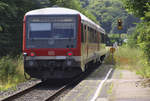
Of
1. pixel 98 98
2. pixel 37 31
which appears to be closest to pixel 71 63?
pixel 37 31

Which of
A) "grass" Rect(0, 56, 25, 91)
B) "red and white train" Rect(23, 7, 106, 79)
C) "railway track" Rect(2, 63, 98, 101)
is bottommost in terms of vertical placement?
"railway track" Rect(2, 63, 98, 101)

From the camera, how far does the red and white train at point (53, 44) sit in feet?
49.8

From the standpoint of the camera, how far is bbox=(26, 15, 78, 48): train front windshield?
1533cm

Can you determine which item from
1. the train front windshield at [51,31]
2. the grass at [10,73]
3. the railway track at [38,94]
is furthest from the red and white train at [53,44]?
the grass at [10,73]

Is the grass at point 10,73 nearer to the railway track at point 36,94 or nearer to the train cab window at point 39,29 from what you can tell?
the railway track at point 36,94

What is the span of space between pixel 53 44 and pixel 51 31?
1.94ft

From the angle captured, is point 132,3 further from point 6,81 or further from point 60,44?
point 6,81

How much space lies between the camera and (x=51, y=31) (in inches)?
608

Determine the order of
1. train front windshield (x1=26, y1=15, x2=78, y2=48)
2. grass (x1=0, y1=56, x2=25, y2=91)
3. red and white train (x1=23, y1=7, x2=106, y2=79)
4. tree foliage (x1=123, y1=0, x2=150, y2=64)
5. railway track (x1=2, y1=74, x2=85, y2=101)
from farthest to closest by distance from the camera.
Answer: grass (x1=0, y1=56, x2=25, y2=91), train front windshield (x1=26, y1=15, x2=78, y2=48), red and white train (x1=23, y1=7, x2=106, y2=79), tree foliage (x1=123, y1=0, x2=150, y2=64), railway track (x1=2, y1=74, x2=85, y2=101)

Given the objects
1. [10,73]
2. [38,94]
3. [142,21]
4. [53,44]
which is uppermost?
[142,21]

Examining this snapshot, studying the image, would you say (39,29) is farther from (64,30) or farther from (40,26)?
(64,30)

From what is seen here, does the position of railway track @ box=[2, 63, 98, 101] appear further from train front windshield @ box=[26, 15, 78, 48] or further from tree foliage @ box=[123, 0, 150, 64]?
tree foliage @ box=[123, 0, 150, 64]

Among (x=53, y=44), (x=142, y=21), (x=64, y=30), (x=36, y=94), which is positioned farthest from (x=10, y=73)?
(x=142, y=21)

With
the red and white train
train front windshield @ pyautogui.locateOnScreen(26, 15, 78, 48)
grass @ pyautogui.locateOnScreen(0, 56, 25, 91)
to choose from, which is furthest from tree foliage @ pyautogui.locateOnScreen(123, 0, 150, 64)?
grass @ pyautogui.locateOnScreen(0, 56, 25, 91)
